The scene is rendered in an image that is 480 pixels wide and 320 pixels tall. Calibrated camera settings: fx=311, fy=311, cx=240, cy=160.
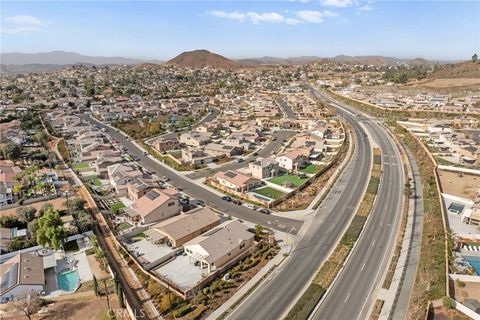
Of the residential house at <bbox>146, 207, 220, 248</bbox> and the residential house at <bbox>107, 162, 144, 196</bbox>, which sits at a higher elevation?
the residential house at <bbox>107, 162, 144, 196</bbox>

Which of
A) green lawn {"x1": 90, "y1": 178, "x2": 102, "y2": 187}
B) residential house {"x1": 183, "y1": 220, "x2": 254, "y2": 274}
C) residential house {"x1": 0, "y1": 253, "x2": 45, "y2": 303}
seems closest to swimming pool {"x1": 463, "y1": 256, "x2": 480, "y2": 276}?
residential house {"x1": 183, "y1": 220, "x2": 254, "y2": 274}

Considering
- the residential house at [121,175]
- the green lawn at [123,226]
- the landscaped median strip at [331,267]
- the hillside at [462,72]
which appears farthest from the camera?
the hillside at [462,72]

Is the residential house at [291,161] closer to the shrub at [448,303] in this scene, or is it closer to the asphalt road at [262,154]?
the asphalt road at [262,154]

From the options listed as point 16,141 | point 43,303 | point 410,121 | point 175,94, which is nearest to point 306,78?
point 175,94

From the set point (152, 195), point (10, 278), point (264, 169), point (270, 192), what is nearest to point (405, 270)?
point (270, 192)

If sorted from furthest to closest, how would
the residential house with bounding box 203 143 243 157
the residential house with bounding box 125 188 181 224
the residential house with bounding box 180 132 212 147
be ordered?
1. the residential house with bounding box 180 132 212 147
2. the residential house with bounding box 203 143 243 157
3. the residential house with bounding box 125 188 181 224

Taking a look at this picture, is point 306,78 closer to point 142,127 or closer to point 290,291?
point 142,127

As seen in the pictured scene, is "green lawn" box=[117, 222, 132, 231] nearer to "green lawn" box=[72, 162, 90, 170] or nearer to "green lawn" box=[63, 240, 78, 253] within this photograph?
"green lawn" box=[63, 240, 78, 253]

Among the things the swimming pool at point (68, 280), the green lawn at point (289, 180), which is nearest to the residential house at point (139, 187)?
the swimming pool at point (68, 280)
